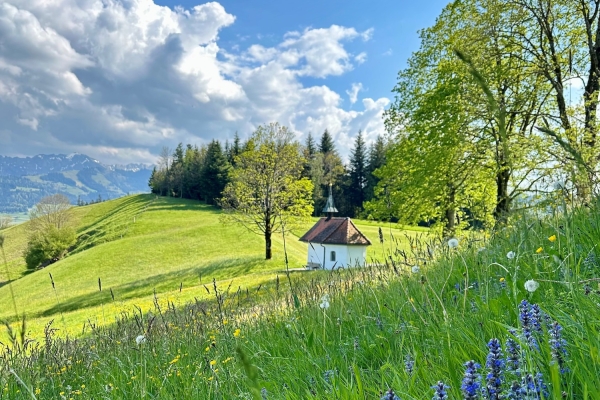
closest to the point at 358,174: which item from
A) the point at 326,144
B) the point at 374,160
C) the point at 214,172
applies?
the point at 374,160

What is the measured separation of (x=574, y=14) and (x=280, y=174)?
24.9 metres

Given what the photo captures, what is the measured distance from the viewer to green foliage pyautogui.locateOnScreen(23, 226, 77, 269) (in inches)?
2200

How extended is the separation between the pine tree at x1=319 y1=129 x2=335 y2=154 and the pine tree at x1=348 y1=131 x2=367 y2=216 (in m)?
11.5

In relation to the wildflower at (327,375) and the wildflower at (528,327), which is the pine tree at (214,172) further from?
the wildflower at (528,327)

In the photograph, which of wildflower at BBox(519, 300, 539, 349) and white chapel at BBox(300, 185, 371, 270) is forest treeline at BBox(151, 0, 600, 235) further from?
white chapel at BBox(300, 185, 371, 270)

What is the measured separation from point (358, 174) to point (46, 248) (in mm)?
61109

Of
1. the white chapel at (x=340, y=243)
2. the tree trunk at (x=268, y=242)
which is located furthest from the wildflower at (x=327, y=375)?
the tree trunk at (x=268, y=242)

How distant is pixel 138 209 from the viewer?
81.8 m

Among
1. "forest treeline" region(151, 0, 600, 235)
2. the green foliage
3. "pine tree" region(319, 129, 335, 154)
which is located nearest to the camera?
"forest treeline" region(151, 0, 600, 235)

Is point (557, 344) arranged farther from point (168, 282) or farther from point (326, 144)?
point (326, 144)

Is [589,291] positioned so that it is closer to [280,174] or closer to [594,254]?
[594,254]

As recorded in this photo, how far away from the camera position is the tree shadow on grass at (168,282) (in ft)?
92.3

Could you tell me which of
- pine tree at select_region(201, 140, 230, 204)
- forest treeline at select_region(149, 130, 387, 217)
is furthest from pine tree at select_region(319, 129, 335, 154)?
pine tree at select_region(201, 140, 230, 204)

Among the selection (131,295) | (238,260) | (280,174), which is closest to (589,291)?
(131,295)
